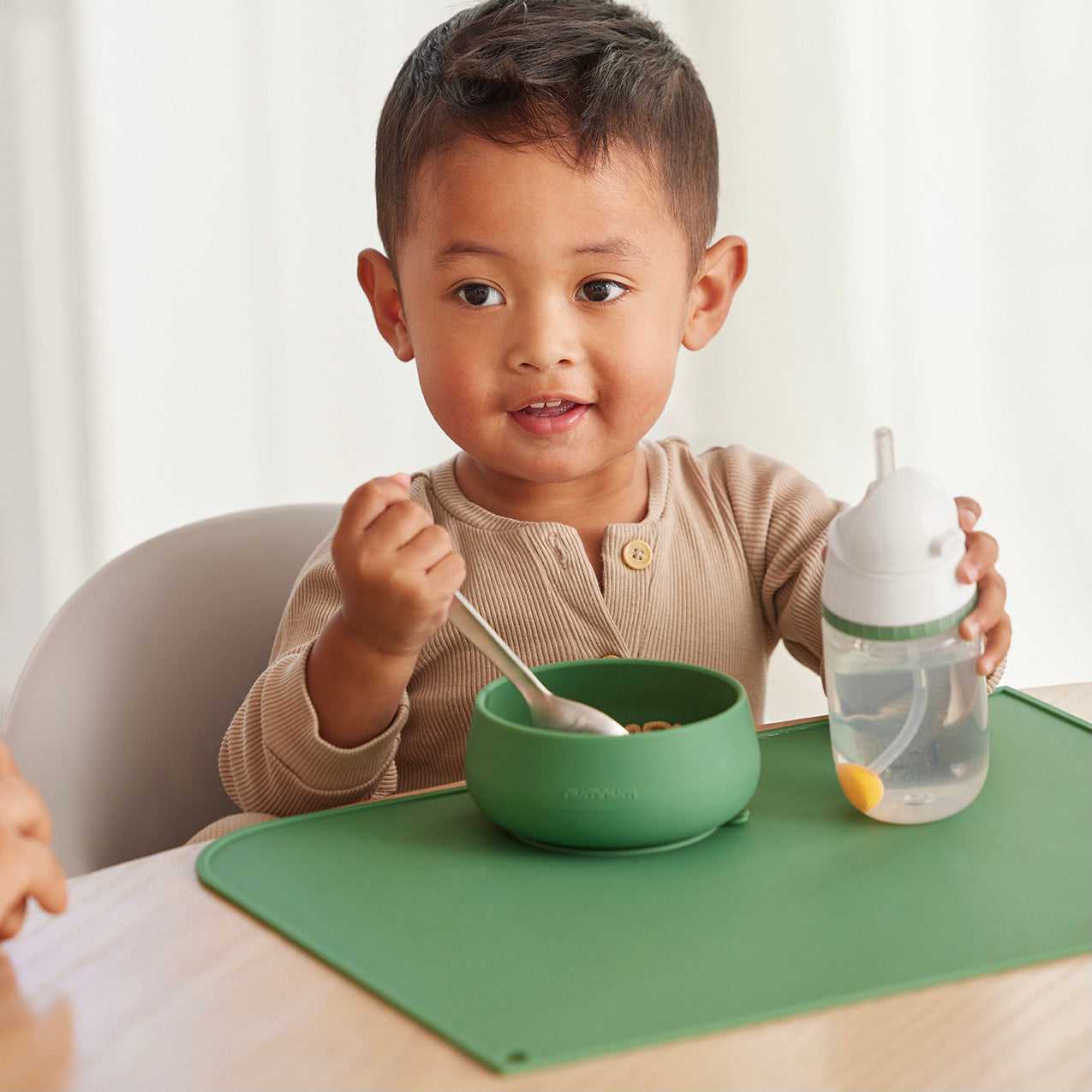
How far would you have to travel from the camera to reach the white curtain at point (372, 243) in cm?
234

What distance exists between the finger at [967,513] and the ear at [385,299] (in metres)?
0.48

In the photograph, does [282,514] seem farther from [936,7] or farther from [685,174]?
[936,7]

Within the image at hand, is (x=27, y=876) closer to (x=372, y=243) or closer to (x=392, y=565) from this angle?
(x=392, y=565)

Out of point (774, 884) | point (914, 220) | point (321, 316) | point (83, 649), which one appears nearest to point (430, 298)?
point (83, 649)

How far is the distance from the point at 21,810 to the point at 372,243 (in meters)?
1.95

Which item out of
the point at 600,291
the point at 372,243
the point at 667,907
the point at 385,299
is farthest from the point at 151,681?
the point at 372,243

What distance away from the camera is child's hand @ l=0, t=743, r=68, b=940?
1.88 ft

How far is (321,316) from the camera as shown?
95.2 inches

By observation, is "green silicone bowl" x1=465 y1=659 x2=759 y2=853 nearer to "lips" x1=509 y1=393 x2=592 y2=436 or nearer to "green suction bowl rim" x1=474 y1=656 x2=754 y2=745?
"green suction bowl rim" x1=474 y1=656 x2=754 y2=745

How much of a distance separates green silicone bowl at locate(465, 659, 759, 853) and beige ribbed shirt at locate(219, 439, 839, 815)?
255mm

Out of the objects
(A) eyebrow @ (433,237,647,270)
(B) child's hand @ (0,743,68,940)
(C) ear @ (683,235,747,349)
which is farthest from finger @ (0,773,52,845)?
(C) ear @ (683,235,747,349)

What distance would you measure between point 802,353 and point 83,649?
1689mm

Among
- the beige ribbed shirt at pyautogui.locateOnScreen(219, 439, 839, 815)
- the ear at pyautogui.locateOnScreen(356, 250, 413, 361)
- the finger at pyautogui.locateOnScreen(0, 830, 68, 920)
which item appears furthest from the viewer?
the ear at pyautogui.locateOnScreen(356, 250, 413, 361)

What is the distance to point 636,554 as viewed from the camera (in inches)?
41.5
